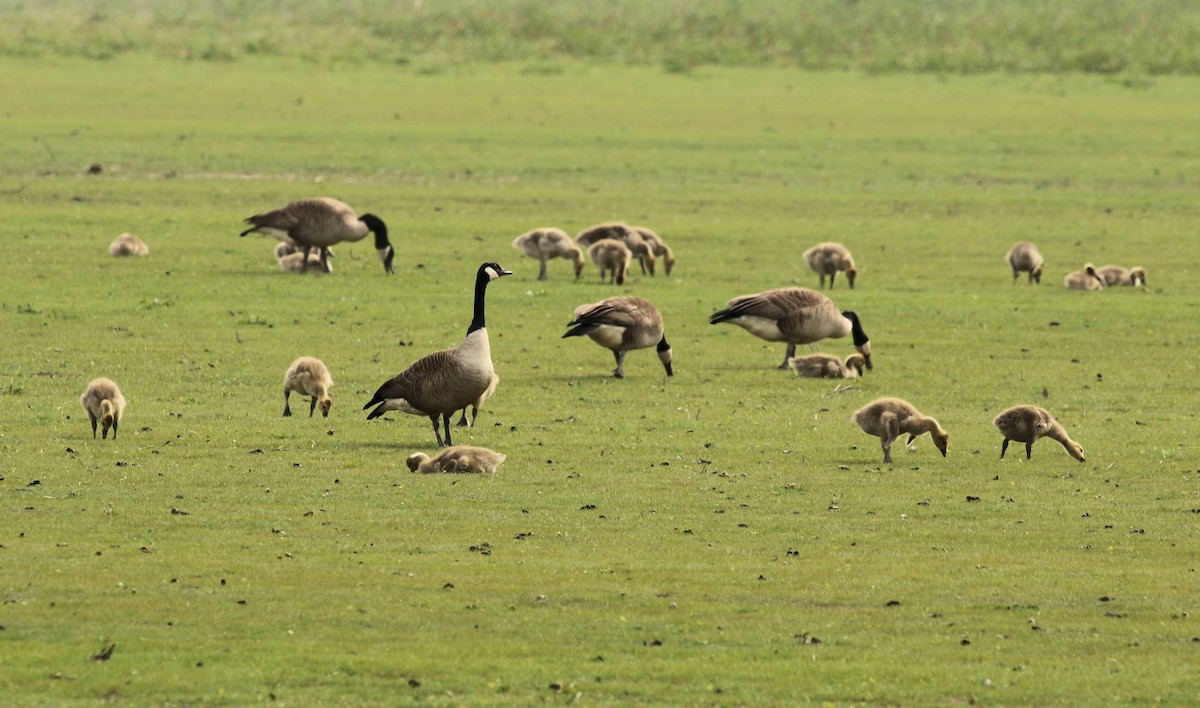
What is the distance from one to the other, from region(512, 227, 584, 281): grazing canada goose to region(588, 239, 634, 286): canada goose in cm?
47

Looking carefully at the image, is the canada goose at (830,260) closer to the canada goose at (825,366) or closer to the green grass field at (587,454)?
the green grass field at (587,454)

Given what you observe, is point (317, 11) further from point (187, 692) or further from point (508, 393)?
point (187, 692)

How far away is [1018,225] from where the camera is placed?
38750mm

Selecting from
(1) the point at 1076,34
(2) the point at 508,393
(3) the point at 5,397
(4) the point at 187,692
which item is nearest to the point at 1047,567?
(4) the point at 187,692

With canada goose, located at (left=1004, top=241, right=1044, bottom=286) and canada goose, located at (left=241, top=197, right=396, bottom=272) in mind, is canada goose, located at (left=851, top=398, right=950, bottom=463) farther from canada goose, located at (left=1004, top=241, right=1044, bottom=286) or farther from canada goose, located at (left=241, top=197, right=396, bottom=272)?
canada goose, located at (left=241, top=197, right=396, bottom=272)

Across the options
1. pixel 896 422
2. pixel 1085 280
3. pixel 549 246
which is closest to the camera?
pixel 896 422

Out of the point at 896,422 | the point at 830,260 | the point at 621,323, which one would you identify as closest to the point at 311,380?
the point at 621,323

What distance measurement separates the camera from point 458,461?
646 inches

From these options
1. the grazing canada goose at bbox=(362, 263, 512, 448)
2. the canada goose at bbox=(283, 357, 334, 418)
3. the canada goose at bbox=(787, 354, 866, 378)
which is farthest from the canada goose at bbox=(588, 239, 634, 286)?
the grazing canada goose at bbox=(362, 263, 512, 448)

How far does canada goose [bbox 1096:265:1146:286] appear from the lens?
31391 millimetres

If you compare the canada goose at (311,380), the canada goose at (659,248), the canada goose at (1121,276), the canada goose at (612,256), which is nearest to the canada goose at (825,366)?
the canada goose at (311,380)

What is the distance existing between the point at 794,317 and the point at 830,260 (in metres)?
6.52

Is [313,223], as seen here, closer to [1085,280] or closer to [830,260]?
[830,260]

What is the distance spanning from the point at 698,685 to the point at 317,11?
76.3 meters
